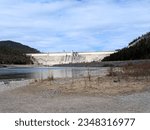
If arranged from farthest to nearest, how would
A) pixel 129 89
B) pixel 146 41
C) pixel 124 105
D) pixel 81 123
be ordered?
pixel 146 41
pixel 129 89
pixel 124 105
pixel 81 123

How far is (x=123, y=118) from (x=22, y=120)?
1620 mm

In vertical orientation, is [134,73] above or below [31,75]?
above

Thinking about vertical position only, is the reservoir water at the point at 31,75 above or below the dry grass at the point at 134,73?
below

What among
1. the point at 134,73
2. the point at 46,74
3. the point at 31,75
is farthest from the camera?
the point at 46,74

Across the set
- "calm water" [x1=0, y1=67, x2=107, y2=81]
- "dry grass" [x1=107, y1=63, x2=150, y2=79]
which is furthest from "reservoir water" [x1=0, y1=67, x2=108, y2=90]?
"dry grass" [x1=107, y1=63, x2=150, y2=79]

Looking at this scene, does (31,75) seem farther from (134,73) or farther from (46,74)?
(134,73)

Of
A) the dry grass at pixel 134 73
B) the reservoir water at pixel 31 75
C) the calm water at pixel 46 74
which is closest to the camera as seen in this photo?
the dry grass at pixel 134 73

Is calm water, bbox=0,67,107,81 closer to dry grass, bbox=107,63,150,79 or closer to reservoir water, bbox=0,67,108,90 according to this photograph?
reservoir water, bbox=0,67,108,90

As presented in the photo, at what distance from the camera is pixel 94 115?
6.19 m

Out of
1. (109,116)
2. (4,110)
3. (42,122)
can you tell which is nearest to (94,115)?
(109,116)

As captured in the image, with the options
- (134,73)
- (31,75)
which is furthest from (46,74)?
(134,73)

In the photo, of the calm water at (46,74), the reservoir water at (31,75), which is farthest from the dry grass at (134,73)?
the calm water at (46,74)

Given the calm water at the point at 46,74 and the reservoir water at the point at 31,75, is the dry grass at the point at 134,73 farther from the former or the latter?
the calm water at the point at 46,74

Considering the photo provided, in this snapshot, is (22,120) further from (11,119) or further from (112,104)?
(112,104)
